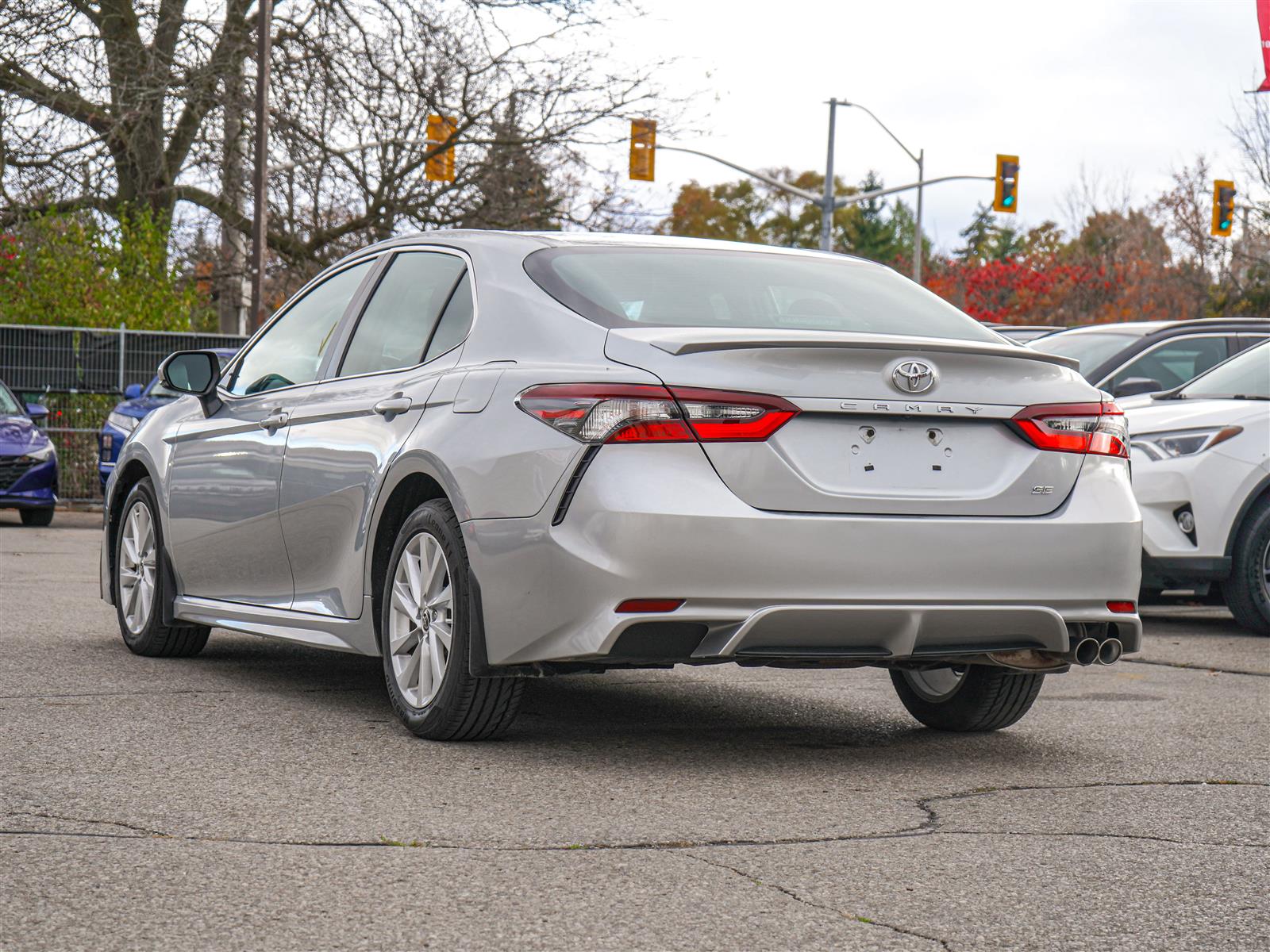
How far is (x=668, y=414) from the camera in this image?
485cm

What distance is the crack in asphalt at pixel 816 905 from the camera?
3.47 meters

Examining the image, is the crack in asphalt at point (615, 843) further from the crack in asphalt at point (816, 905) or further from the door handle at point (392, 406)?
the door handle at point (392, 406)

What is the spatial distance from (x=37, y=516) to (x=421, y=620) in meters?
13.5

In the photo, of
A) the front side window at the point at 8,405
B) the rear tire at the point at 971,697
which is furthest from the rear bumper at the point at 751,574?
the front side window at the point at 8,405

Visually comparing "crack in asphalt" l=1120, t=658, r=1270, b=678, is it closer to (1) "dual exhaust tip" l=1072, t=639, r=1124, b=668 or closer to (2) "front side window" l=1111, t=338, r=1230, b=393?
(1) "dual exhaust tip" l=1072, t=639, r=1124, b=668

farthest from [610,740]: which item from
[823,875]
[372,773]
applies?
[823,875]

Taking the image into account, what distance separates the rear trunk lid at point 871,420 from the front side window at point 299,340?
1896 mm

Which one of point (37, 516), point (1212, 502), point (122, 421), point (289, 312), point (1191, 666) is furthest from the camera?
point (122, 421)

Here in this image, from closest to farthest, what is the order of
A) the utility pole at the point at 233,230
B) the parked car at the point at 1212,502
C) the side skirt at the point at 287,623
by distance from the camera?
the side skirt at the point at 287,623
the parked car at the point at 1212,502
the utility pole at the point at 233,230

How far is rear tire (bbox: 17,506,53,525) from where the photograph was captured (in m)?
17.8

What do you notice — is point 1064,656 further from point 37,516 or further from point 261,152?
point 261,152

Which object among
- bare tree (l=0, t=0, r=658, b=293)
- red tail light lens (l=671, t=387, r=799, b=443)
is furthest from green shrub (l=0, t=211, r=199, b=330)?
red tail light lens (l=671, t=387, r=799, b=443)

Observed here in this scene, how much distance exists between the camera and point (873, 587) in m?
4.97

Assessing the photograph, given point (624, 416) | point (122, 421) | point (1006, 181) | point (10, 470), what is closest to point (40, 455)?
point (10, 470)
